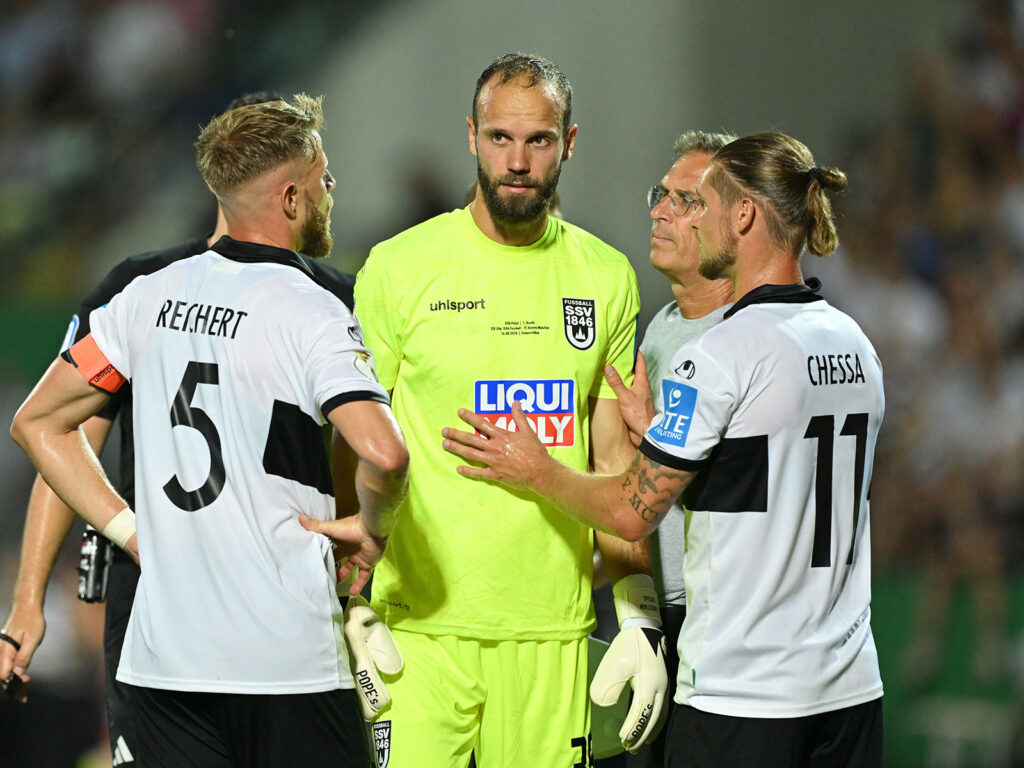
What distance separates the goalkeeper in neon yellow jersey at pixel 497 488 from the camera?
9.92 ft

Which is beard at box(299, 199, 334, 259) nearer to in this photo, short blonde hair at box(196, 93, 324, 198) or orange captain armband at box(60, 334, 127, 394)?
short blonde hair at box(196, 93, 324, 198)

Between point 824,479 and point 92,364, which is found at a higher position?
point 92,364

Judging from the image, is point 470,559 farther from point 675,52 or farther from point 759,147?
point 675,52

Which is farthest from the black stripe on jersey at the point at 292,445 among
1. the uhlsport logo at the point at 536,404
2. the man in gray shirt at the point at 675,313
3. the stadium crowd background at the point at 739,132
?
the stadium crowd background at the point at 739,132

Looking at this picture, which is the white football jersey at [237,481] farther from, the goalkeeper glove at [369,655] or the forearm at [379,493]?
the goalkeeper glove at [369,655]

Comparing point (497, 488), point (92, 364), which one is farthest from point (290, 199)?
point (497, 488)

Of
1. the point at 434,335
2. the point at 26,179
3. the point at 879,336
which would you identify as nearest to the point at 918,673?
the point at 879,336

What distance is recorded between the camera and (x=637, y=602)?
10.2 ft

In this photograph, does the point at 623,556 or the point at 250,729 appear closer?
the point at 250,729

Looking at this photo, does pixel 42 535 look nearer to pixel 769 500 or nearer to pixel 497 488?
pixel 497 488

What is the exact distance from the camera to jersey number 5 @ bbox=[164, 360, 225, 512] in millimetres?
2484

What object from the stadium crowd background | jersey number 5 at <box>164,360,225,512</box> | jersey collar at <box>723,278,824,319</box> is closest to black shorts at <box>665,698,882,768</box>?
jersey collar at <box>723,278,824,319</box>

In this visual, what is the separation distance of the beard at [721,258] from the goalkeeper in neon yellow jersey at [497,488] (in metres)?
0.41

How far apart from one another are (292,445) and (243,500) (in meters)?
0.15
